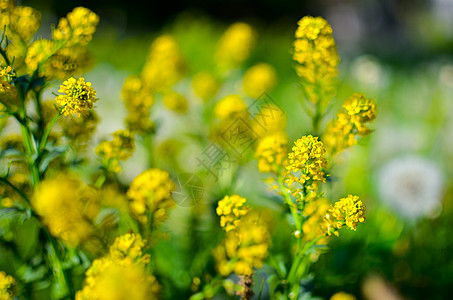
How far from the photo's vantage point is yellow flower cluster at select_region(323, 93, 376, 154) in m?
0.73

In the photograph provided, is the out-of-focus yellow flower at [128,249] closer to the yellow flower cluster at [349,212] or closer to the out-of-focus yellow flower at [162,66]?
the yellow flower cluster at [349,212]

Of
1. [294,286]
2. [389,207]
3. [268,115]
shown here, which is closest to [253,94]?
[268,115]

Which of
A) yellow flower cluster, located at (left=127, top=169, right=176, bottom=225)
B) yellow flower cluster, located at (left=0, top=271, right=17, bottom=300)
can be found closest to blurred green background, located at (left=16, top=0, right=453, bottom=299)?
yellow flower cluster, located at (left=127, top=169, right=176, bottom=225)

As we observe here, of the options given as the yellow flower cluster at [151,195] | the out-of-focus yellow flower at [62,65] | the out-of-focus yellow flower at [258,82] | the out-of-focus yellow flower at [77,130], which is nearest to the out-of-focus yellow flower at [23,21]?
the out-of-focus yellow flower at [62,65]

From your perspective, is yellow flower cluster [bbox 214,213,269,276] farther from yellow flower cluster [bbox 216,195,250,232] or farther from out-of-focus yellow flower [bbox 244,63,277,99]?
out-of-focus yellow flower [bbox 244,63,277,99]

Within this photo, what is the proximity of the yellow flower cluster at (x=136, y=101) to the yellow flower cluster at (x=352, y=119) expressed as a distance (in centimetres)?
43

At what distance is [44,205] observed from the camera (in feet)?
2.27

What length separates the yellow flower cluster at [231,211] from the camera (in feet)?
2.23

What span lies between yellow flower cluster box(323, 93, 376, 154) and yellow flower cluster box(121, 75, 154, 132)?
43 centimetres

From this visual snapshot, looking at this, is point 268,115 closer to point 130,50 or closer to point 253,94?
point 253,94

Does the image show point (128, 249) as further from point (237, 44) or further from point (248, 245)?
point (237, 44)

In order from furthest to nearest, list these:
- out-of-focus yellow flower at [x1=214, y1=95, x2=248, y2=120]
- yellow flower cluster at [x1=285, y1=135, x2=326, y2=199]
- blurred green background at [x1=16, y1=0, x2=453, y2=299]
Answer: blurred green background at [x1=16, y1=0, x2=453, y2=299] → out-of-focus yellow flower at [x1=214, y1=95, x2=248, y2=120] → yellow flower cluster at [x1=285, y1=135, x2=326, y2=199]

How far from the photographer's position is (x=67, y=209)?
0.72 m

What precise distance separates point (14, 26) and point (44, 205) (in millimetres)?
336
